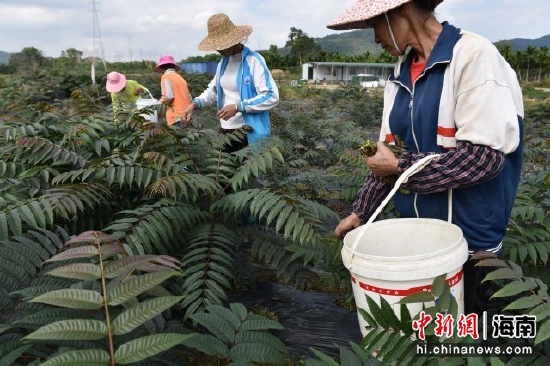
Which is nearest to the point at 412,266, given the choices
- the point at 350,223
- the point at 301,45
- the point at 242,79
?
the point at 350,223

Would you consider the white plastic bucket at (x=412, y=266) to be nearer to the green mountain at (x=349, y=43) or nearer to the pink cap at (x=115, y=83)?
the pink cap at (x=115, y=83)

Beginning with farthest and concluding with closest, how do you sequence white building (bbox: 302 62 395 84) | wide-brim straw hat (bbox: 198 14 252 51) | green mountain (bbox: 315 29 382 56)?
green mountain (bbox: 315 29 382 56), white building (bbox: 302 62 395 84), wide-brim straw hat (bbox: 198 14 252 51)

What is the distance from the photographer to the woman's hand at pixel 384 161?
165 centimetres

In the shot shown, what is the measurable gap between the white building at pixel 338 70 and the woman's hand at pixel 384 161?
164 ft

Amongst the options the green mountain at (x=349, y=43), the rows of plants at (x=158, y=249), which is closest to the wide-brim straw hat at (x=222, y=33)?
the rows of plants at (x=158, y=249)

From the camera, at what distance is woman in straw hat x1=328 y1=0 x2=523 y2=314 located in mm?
1486

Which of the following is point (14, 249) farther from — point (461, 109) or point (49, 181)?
point (461, 109)

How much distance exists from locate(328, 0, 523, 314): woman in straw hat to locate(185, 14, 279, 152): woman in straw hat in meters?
1.98

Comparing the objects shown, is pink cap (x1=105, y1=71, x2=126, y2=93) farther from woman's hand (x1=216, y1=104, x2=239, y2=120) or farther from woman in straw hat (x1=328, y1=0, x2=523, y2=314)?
woman in straw hat (x1=328, y1=0, x2=523, y2=314)

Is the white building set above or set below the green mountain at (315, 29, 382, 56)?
below

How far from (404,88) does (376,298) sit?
848 mm

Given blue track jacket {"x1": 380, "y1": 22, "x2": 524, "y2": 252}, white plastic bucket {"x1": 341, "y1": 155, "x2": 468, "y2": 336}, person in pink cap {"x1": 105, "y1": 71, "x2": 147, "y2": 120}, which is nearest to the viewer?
white plastic bucket {"x1": 341, "y1": 155, "x2": 468, "y2": 336}

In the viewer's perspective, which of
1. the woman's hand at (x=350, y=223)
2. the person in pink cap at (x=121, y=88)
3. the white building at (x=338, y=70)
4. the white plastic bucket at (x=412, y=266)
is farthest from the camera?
the white building at (x=338, y=70)

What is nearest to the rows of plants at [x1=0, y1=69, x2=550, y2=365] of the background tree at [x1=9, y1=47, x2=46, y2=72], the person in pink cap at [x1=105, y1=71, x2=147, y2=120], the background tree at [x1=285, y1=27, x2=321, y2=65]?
the person in pink cap at [x1=105, y1=71, x2=147, y2=120]
